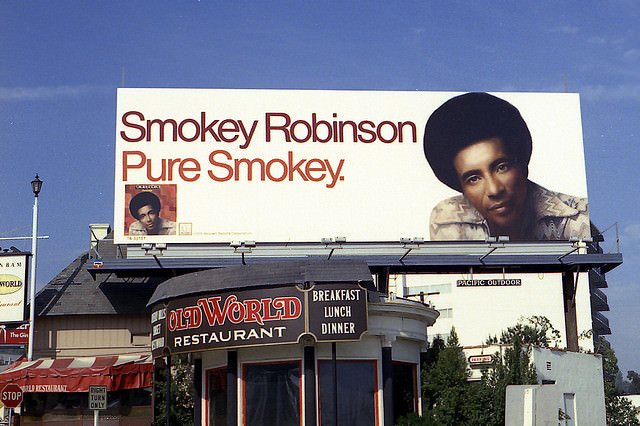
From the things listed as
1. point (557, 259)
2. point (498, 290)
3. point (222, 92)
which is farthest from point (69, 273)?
point (498, 290)

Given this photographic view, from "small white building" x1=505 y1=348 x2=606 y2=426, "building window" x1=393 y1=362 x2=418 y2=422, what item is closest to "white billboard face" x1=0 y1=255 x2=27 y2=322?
"building window" x1=393 y1=362 x2=418 y2=422

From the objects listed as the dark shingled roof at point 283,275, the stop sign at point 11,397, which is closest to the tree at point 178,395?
the dark shingled roof at point 283,275

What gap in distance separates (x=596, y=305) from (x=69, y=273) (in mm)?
71616

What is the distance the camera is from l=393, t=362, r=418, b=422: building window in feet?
74.5

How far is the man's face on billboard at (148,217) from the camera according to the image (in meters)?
32.2

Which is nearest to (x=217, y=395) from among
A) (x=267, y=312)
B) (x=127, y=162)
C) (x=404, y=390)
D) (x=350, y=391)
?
(x=267, y=312)

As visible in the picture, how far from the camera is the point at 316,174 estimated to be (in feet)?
110

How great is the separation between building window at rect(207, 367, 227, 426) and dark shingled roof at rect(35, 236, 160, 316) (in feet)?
30.3

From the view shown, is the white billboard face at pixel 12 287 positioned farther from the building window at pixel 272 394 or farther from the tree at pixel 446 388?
the tree at pixel 446 388

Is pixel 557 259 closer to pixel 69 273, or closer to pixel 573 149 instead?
pixel 573 149

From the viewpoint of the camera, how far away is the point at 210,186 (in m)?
33.0

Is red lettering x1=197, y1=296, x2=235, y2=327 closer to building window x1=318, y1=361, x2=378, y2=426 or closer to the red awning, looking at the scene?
building window x1=318, y1=361, x2=378, y2=426

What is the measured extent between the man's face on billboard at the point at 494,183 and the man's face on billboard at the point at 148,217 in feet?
41.3

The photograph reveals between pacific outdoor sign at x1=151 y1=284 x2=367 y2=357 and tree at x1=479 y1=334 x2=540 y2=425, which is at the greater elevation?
pacific outdoor sign at x1=151 y1=284 x2=367 y2=357
